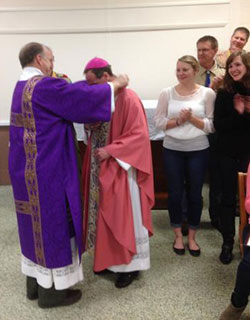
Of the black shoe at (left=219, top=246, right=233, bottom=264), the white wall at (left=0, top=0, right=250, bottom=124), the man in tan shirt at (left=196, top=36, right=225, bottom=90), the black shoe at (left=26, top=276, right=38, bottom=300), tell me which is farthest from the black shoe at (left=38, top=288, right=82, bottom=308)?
the white wall at (left=0, top=0, right=250, bottom=124)

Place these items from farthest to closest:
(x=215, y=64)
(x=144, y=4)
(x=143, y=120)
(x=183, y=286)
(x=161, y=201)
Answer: (x=144, y=4), (x=161, y=201), (x=215, y=64), (x=183, y=286), (x=143, y=120)

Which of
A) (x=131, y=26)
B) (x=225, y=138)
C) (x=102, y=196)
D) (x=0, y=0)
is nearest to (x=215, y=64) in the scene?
(x=225, y=138)

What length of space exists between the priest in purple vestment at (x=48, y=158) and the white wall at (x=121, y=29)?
2285mm

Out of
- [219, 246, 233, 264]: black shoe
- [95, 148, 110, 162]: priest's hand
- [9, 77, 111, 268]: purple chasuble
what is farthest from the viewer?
[219, 246, 233, 264]: black shoe

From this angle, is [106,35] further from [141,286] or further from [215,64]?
[141,286]

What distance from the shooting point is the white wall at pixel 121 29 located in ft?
12.4

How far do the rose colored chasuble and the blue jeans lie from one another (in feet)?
1.30

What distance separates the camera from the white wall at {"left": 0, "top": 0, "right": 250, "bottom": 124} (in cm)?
378

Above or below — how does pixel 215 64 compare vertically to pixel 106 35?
below

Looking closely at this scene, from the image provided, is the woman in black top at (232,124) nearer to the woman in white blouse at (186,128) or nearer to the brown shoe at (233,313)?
the woman in white blouse at (186,128)

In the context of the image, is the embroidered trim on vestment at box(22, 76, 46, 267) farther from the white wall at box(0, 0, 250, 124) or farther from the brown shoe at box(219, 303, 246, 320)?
the white wall at box(0, 0, 250, 124)

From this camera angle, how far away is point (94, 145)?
78.8 inches

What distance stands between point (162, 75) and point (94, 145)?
227 cm

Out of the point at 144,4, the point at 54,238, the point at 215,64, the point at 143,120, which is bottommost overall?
the point at 54,238
